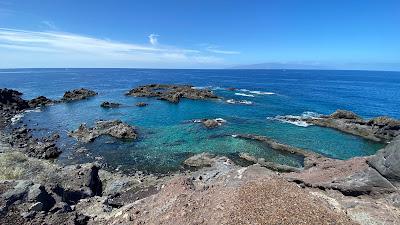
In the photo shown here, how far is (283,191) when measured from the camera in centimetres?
2044

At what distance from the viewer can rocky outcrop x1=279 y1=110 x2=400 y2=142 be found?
182ft

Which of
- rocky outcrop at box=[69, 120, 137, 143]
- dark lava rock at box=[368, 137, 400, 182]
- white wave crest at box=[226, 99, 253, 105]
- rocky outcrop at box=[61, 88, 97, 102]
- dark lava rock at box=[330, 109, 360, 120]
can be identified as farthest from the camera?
rocky outcrop at box=[61, 88, 97, 102]

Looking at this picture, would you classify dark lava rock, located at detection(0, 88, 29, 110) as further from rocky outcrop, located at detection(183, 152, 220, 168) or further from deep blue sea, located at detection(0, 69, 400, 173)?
rocky outcrop, located at detection(183, 152, 220, 168)

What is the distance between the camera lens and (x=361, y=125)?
6006 centimetres

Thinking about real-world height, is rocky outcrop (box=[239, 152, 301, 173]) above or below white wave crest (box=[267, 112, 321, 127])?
below

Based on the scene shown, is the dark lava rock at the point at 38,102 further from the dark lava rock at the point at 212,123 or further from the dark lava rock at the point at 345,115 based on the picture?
the dark lava rock at the point at 345,115

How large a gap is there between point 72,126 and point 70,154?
18411 mm

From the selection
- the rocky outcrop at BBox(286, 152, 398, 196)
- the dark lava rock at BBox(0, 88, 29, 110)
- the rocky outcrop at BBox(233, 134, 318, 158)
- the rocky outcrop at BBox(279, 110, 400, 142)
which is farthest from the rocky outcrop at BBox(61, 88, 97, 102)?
the rocky outcrop at BBox(286, 152, 398, 196)

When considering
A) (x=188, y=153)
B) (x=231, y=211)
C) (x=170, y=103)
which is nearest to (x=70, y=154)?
(x=188, y=153)

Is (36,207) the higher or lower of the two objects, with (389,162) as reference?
lower

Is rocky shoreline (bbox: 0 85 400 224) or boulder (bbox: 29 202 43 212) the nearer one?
rocky shoreline (bbox: 0 85 400 224)

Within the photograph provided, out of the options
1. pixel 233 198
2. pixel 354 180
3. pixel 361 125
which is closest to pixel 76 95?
pixel 361 125

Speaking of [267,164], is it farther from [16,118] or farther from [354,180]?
[16,118]

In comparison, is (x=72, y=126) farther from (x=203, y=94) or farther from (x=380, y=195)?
(x=380, y=195)
